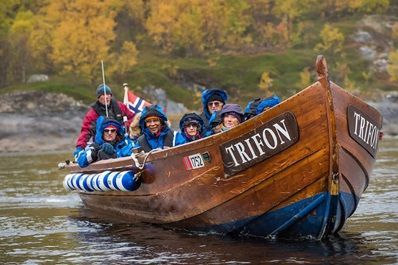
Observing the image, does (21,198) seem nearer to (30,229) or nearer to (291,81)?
(30,229)

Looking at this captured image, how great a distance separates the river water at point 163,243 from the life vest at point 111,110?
1.88m

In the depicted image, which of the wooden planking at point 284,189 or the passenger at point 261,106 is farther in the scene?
the passenger at point 261,106

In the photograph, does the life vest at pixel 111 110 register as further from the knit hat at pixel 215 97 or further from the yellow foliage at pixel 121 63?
the yellow foliage at pixel 121 63

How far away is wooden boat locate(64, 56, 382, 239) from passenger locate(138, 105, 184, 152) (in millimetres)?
932

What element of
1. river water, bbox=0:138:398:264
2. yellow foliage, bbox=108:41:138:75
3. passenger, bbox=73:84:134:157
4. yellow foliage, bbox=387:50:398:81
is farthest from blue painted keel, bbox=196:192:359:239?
yellow foliage, bbox=387:50:398:81

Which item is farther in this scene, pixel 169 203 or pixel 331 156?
pixel 169 203

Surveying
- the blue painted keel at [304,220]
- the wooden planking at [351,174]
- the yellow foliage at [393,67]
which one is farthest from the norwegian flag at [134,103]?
the yellow foliage at [393,67]

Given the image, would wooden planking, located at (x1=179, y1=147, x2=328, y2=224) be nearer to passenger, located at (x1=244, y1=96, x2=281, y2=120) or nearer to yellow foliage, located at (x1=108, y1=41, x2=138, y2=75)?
passenger, located at (x1=244, y1=96, x2=281, y2=120)

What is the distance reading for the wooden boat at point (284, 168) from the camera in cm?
971

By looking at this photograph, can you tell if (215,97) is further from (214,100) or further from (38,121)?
(38,121)

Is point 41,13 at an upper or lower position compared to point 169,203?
upper

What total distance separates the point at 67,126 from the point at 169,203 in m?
39.1

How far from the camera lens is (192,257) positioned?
9.78 meters

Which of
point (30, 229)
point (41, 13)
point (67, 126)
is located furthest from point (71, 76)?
point (30, 229)
